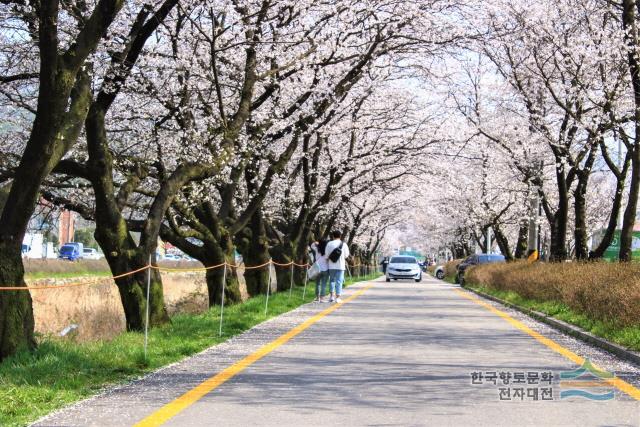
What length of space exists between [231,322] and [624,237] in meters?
9.86

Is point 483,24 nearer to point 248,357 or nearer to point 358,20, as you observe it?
point 358,20

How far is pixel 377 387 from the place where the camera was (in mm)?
9227

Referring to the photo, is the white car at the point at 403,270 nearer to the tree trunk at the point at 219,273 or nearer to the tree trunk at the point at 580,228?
the tree trunk at the point at 580,228

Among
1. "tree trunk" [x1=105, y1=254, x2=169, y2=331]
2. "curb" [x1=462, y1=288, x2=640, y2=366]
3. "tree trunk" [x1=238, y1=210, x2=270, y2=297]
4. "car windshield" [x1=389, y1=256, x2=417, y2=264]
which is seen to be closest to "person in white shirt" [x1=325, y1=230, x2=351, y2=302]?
"tree trunk" [x1=238, y1=210, x2=270, y2=297]

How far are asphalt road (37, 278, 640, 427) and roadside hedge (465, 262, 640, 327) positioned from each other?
840 millimetres

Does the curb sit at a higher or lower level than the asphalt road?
higher

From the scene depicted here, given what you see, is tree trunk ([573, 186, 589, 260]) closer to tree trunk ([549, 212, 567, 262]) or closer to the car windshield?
tree trunk ([549, 212, 567, 262])

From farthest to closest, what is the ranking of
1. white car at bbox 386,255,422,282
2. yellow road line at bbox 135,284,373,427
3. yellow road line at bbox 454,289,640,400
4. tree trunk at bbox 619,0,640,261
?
white car at bbox 386,255,422,282, tree trunk at bbox 619,0,640,261, yellow road line at bbox 454,289,640,400, yellow road line at bbox 135,284,373,427

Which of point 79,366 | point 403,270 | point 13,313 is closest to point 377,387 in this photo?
point 79,366

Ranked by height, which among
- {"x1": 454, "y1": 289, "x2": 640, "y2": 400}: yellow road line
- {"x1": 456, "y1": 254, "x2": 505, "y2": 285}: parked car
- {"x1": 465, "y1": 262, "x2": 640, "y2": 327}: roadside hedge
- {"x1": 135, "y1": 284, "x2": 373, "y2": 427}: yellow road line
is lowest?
{"x1": 135, "y1": 284, "x2": 373, "y2": 427}: yellow road line

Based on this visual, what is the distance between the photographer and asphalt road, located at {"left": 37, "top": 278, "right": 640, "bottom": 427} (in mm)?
7609

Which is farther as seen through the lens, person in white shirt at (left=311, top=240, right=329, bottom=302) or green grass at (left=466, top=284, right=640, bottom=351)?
person in white shirt at (left=311, top=240, right=329, bottom=302)

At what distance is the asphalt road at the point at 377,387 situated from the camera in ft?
25.0

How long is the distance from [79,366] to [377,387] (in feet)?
10.8
